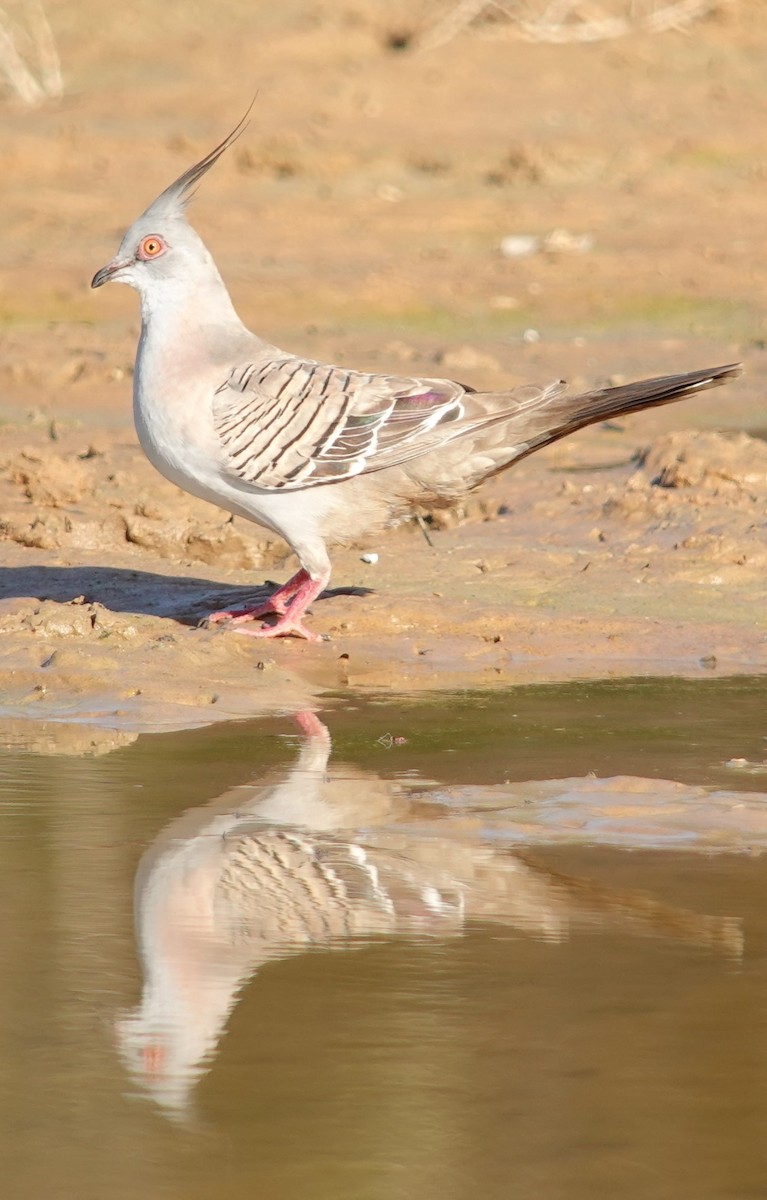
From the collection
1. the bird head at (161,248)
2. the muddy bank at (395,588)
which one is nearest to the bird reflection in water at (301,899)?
the muddy bank at (395,588)

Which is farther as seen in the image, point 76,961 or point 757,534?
point 757,534

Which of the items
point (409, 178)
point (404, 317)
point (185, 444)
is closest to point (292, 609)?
point (185, 444)

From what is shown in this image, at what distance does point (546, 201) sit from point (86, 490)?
28.3 feet

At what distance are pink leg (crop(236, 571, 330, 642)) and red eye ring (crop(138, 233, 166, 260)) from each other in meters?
1.26

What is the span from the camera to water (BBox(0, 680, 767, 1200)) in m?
2.94

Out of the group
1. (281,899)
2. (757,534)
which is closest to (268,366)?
Result: (757,534)

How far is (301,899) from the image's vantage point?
4043 millimetres

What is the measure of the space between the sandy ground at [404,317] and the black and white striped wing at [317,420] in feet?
1.87

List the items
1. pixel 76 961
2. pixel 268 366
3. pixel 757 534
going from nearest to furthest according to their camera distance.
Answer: pixel 76 961 → pixel 268 366 → pixel 757 534

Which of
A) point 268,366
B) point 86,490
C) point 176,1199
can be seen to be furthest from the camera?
point 86,490

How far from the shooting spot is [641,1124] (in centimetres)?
301

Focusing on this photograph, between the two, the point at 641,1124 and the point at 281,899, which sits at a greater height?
the point at 641,1124

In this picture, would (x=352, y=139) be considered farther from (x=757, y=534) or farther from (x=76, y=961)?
(x=76, y=961)

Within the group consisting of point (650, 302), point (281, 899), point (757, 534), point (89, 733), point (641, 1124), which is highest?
point (641, 1124)
